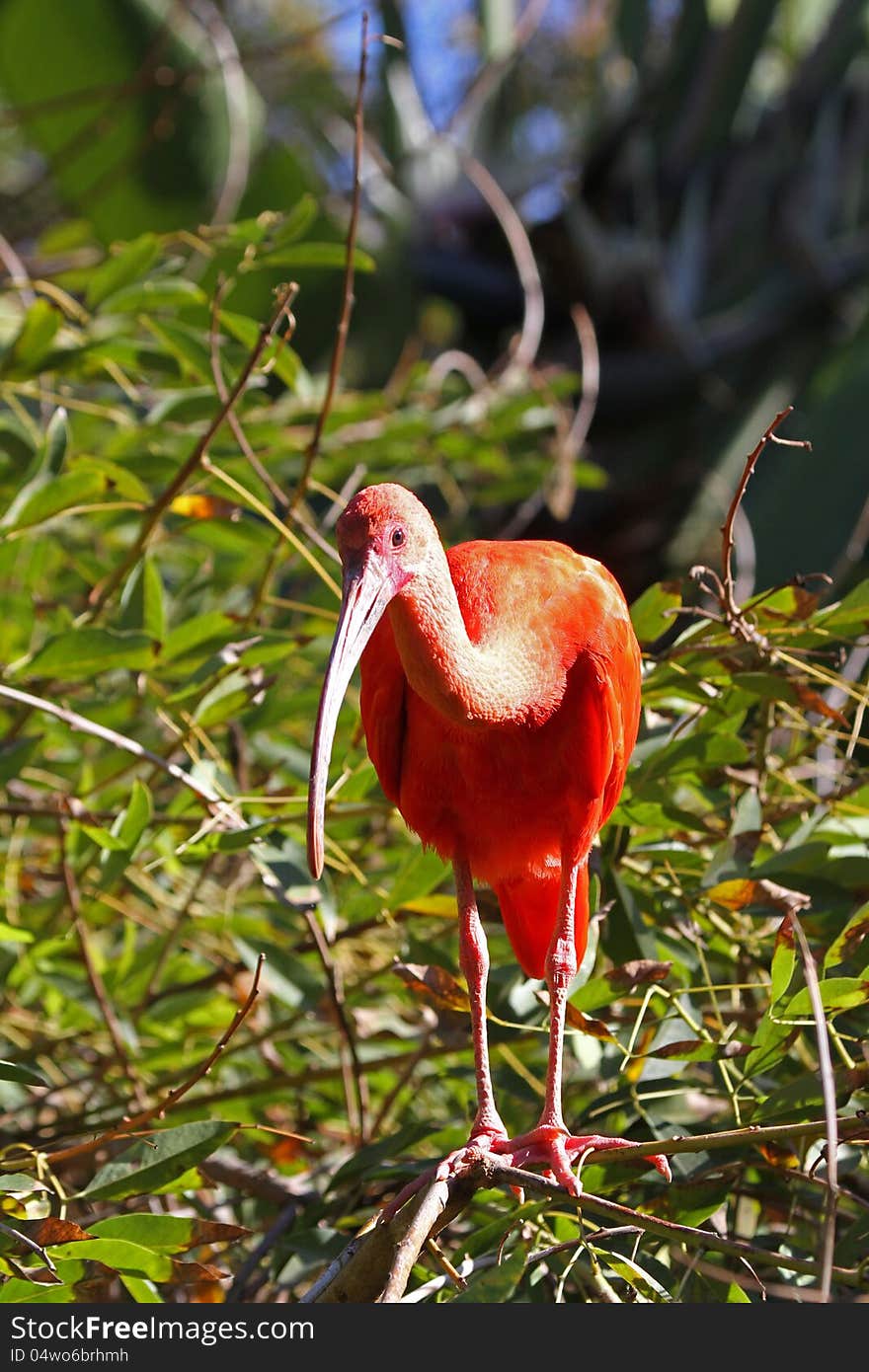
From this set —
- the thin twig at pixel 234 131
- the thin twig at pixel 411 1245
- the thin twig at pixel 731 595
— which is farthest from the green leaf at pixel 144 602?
the thin twig at pixel 234 131

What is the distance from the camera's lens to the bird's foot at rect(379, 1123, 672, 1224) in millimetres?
1830

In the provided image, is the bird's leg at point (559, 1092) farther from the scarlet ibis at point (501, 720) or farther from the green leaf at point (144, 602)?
the green leaf at point (144, 602)

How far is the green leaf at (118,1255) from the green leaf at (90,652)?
91cm

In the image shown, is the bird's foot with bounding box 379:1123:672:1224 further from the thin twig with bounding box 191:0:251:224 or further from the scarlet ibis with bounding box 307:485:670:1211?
the thin twig with bounding box 191:0:251:224

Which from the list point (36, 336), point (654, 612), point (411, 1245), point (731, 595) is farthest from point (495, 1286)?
point (36, 336)

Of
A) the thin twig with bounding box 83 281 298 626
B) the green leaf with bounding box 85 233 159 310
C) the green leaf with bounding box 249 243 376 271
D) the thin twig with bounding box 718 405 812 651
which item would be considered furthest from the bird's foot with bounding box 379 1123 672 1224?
the green leaf with bounding box 85 233 159 310

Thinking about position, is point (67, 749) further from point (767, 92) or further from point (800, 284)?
point (767, 92)

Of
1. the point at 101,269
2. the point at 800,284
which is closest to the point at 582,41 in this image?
the point at 800,284

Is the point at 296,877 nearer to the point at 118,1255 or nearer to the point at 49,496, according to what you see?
the point at 118,1255

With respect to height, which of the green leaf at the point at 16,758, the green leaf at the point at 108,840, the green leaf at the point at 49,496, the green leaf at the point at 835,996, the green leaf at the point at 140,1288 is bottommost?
the green leaf at the point at 140,1288

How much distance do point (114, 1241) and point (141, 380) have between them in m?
1.87

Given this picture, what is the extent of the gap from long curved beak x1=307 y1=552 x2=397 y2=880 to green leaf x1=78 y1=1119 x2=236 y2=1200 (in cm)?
40

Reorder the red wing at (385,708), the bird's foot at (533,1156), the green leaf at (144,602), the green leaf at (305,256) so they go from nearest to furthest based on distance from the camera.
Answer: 1. the bird's foot at (533,1156)
2. the red wing at (385,708)
3. the green leaf at (144,602)
4. the green leaf at (305,256)

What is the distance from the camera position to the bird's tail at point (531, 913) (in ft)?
7.56
